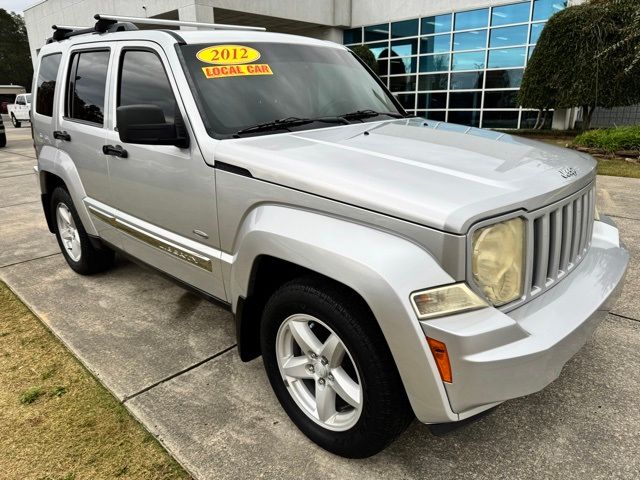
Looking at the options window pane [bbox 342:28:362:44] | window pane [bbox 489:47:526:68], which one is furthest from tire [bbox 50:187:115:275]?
window pane [bbox 342:28:362:44]

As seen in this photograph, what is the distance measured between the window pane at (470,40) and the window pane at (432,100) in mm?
1797

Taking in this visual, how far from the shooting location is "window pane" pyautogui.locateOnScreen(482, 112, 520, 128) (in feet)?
56.1

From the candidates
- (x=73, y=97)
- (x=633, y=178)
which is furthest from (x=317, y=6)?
(x=73, y=97)

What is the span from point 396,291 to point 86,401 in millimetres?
1981

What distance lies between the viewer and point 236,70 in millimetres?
2852

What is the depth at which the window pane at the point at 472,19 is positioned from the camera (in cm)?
1688

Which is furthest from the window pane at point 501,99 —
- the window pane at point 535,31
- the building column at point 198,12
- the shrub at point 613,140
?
the building column at point 198,12

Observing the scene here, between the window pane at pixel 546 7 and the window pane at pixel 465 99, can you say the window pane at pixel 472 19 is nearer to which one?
the window pane at pixel 546 7

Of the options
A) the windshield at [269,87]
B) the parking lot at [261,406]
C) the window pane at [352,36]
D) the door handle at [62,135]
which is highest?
the window pane at [352,36]

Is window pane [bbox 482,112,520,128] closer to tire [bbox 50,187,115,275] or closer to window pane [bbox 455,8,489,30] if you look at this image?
window pane [bbox 455,8,489,30]

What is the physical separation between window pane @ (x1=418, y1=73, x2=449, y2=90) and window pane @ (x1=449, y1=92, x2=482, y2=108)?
0.55 metres

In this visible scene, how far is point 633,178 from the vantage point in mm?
8469

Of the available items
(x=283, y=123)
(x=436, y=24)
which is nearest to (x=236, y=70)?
(x=283, y=123)

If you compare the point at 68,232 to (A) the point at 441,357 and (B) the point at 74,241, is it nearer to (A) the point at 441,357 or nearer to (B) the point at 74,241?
(B) the point at 74,241
